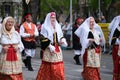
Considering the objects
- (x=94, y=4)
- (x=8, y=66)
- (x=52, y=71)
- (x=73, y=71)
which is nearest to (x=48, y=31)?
(x=52, y=71)

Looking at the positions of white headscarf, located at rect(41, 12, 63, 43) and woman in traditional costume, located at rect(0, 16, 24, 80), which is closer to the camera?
woman in traditional costume, located at rect(0, 16, 24, 80)

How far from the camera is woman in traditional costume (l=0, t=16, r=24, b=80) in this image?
28.5ft

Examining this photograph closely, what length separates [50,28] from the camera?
989 centimetres

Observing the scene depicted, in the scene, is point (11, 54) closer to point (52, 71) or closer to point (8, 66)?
point (8, 66)

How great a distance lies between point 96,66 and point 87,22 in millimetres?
1117

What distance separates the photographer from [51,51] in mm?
9648

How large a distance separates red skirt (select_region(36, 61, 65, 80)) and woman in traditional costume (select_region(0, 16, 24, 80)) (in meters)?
1.09

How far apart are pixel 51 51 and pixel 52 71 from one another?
1.50 ft

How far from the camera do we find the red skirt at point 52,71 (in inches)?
378

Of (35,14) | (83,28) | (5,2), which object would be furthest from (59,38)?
(5,2)

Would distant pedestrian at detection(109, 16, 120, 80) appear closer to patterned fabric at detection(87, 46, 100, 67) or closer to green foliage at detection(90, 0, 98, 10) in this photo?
patterned fabric at detection(87, 46, 100, 67)

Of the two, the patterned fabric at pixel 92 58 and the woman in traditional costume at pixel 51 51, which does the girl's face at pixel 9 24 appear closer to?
the woman in traditional costume at pixel 51 51

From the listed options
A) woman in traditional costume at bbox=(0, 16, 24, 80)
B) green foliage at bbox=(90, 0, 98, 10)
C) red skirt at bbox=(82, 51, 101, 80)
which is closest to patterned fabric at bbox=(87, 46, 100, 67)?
red skirt at bbox=(82, 51, 101, 80)

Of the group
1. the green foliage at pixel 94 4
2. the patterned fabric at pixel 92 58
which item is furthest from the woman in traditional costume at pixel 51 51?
the green foliage at pixel 94 4
